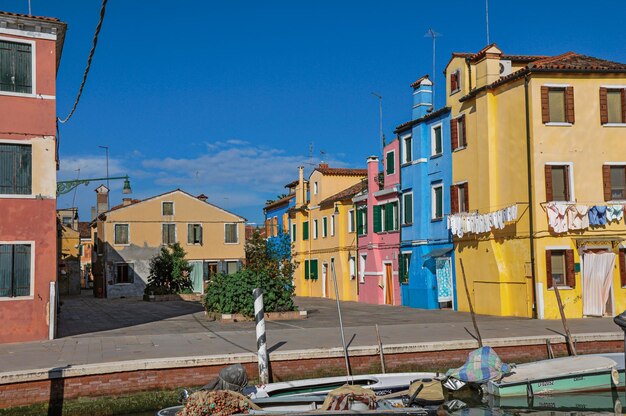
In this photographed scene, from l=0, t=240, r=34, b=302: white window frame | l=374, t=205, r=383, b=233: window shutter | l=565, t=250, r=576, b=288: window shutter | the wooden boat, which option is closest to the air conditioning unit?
l=565, t=250, r=576, b=288: window shutter

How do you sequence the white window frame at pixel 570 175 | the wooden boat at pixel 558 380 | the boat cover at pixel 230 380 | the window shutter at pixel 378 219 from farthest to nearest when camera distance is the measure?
the window shutter at pixel 378 219, the white window frame at pixel 570 175, the wooden boat at pixel 558 380, the boat cover at pixel 230 380

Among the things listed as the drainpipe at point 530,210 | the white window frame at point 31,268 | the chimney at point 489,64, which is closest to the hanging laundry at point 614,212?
the drainpipe at point 530,210

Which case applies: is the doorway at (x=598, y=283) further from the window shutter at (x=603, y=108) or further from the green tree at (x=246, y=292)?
the green tree at (x=246, y=292)

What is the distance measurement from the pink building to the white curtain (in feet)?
38.4

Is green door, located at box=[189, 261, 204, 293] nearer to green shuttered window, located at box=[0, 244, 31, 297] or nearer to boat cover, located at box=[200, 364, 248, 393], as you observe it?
green shuttered window, located at box=[0, 244, 31, 297]

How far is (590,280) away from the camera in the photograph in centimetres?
2502

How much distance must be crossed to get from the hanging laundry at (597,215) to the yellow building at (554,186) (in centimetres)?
4

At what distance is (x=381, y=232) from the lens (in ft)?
123

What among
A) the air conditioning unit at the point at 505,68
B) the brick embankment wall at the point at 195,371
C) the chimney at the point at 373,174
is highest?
the air conditioning unit at the point at 505,68

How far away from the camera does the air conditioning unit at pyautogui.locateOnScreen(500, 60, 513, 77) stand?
28422 millimetres

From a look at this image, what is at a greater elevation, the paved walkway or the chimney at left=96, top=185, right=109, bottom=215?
the chimney at left=96, top=185, right=109, bottom=215

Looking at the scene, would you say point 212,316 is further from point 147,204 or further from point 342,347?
point 147,204

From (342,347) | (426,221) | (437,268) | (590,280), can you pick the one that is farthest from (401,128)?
(342,347)

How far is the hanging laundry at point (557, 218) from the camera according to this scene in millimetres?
24875
